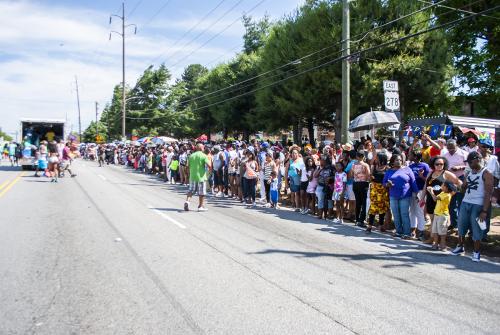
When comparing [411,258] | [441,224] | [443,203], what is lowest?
[411,258]

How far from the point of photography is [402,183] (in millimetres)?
9570

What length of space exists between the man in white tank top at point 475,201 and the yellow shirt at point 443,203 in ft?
1.16

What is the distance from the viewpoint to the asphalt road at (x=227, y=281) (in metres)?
4.57

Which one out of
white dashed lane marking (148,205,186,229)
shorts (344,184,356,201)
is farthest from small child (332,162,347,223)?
white dashed lane marking (148,205,186,229)

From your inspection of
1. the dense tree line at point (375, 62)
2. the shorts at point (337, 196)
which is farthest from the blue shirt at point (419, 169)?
the dense tree line at point (375, 62)

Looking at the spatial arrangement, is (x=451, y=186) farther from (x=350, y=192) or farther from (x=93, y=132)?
(x=93, y=132)

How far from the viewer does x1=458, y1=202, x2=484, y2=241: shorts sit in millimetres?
7689

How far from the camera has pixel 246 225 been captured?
10.5m

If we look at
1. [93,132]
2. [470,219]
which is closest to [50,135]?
[470,219]

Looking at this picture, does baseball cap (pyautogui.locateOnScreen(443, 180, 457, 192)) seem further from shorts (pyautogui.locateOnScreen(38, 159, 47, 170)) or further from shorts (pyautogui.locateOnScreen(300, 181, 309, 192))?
shorts (pyautogui.locateOnScreen(38, 159, 47, 170))

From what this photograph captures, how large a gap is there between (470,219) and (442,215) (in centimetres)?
53

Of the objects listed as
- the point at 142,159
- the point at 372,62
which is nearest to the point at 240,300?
the point at 372,62

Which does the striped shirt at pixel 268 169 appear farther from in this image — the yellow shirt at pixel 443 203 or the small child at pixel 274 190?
the yellow shirt at pixel 443 203

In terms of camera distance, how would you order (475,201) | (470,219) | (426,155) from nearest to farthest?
(475,201) → (470,219) → (426,155)
